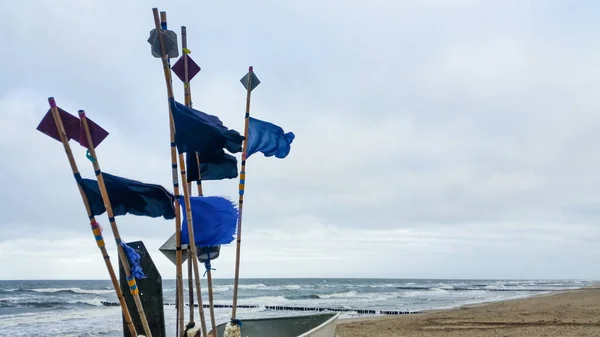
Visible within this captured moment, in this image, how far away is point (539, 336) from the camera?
41.5 ft

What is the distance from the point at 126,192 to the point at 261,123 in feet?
6.54

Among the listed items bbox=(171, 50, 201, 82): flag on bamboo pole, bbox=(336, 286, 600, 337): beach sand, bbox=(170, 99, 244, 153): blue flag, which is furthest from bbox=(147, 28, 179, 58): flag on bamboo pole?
bbox=(336, 286, 600, 337): beach sand

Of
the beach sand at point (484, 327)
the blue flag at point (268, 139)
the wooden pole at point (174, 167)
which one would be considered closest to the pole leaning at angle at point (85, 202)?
the wooden pole at point (174, 167)

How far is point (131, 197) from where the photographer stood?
15.8 feet

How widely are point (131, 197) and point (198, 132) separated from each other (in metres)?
0.86

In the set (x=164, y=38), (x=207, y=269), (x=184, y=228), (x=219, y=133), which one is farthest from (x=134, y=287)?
(x=164, y=38)

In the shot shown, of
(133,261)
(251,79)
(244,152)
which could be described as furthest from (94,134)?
(251,79)

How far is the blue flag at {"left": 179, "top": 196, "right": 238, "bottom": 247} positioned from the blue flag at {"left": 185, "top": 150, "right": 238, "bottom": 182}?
31cm

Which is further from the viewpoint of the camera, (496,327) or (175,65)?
(496,327)

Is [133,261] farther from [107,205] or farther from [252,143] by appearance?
[252,143]

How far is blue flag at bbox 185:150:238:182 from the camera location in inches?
215

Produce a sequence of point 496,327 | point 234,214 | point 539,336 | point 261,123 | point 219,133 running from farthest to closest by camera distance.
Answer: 1. point 496,327
2. point 539,336
3. point 261,123
4. point 234,214
5. point 219,133

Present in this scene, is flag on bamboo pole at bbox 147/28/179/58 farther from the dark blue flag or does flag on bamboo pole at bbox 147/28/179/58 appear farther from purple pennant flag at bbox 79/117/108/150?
the dark blue flag

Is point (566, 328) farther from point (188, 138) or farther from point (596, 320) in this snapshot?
point (188, 138)
